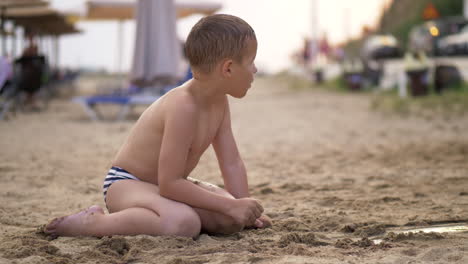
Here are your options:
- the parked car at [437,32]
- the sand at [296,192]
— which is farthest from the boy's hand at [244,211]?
the parked car at [437,32]

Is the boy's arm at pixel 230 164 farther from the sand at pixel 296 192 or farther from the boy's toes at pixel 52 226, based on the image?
the boy's toes at pixel 52 226

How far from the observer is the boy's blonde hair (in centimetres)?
278

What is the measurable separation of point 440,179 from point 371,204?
106 cm

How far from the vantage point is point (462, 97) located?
12.2 m

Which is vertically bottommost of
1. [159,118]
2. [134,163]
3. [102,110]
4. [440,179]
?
[102,110]

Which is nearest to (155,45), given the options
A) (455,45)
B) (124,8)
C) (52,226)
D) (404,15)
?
(124,8)

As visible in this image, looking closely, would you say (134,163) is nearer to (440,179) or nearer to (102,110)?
(440,179)

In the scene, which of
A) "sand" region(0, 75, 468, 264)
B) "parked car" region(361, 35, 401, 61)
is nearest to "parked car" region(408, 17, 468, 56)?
"parked car" region(361, 35, 401, 61)

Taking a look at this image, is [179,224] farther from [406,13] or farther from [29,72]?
[406,13]

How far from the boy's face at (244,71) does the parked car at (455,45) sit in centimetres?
1774

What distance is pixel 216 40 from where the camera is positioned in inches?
109

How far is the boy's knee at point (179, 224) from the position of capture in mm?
2861

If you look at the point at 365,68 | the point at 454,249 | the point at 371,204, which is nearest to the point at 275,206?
the point at 371,204

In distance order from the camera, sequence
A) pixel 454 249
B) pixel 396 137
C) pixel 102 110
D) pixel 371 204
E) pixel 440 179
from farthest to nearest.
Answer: pixel 102 110
pixel 396 137
pixel 440 179
pixel 371 204
pixel 454 249
